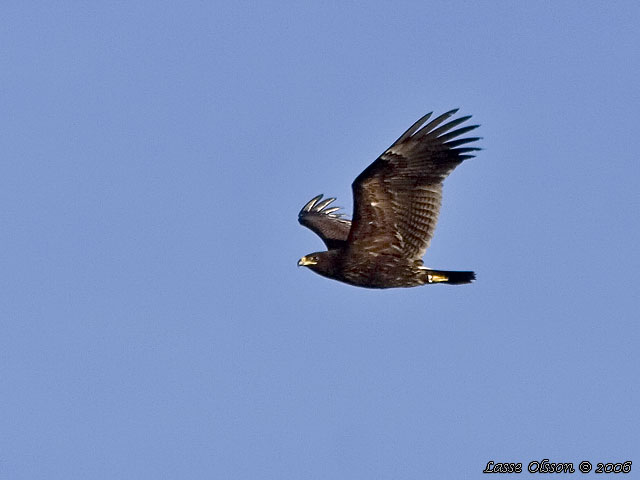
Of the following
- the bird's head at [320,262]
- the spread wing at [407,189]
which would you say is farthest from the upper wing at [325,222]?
the spread wing at [407,189]

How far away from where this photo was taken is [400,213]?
1800cm

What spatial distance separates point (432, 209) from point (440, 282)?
134cm

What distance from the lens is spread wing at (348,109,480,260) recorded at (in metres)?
17.5

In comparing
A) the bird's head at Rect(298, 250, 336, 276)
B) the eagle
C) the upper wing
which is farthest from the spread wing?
the upper wing

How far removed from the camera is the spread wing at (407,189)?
17484mm

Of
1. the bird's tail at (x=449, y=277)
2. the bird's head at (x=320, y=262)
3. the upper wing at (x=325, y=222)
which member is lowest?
the bird's tail at (x=449, y=277)

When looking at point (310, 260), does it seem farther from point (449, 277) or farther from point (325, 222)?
point (325, 222)

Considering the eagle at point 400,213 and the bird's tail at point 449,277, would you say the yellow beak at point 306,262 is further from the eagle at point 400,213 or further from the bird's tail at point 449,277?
the bird's tail at point 449,277

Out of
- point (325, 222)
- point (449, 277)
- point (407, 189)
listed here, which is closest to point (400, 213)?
point (407, 189)

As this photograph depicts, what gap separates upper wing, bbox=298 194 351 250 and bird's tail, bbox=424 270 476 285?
91.4 inches

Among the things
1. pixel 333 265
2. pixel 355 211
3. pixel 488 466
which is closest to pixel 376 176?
pixel 355 211

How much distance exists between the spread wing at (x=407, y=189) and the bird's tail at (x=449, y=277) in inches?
14.4

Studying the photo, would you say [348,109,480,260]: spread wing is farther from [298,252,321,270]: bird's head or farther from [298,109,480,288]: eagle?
[298,252,321,270]: bird's head

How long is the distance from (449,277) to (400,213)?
1.39 meters
